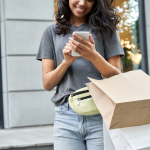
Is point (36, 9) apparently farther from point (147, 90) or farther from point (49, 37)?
point (147, 90)

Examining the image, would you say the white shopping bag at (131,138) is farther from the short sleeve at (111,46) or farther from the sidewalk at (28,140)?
the sidewalk at (28,140)

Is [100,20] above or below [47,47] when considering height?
above

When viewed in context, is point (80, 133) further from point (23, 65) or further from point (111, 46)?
point (23, 65)

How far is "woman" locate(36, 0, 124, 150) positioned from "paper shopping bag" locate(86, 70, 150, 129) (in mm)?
189

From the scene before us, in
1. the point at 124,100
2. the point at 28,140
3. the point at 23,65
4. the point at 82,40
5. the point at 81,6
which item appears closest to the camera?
the point at 124,100

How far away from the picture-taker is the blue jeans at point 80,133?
1.40m

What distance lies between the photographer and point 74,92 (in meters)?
1.38

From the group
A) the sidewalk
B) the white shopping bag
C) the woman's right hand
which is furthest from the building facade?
the white shopping bag

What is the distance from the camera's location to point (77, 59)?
1.49 m

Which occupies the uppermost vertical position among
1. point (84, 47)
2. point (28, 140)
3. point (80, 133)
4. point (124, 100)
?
point (84, 47)

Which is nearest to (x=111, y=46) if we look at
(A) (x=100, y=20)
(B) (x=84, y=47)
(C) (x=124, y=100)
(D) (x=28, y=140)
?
(A) (x=100, y=20)

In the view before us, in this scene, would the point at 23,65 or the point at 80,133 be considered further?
the point at 23,65

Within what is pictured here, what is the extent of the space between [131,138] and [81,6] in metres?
0.88

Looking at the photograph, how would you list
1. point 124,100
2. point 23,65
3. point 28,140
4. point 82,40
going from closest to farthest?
point 124,100
point 82,40
point 28,140
point 23,65
